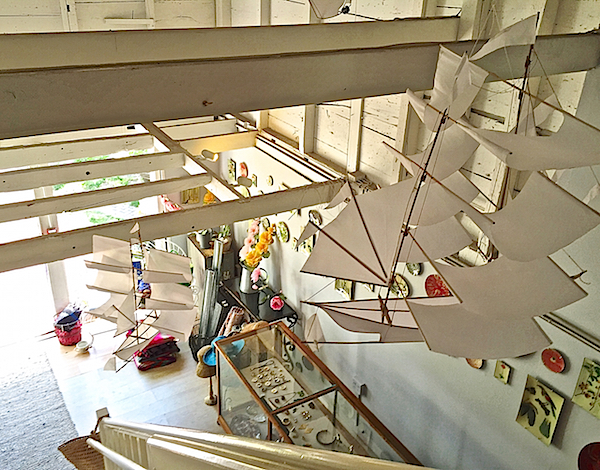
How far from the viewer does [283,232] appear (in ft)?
18.4

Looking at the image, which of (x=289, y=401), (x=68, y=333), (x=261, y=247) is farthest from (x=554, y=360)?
(x=68, y=333)

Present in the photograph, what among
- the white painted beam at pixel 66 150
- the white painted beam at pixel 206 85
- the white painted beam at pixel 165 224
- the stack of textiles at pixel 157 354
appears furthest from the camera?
the stack of textiles at pixel 157 354

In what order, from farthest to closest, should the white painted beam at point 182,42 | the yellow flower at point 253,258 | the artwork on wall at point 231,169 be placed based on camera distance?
the artwork on wall at point 231,169 → the yellow flower at point 253,258 → the white painted beam at point 182,42

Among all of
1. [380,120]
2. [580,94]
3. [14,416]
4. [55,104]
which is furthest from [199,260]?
[55,104]

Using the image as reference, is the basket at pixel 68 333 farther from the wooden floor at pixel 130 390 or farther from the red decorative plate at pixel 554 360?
the red decorative plate at pixel 554 360

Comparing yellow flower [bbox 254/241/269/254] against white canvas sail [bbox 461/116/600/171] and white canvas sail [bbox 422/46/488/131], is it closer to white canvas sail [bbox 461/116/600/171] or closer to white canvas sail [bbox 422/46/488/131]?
white canvas sail [bbox 422/46/488/131]

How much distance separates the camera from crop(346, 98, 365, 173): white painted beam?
4.26 m

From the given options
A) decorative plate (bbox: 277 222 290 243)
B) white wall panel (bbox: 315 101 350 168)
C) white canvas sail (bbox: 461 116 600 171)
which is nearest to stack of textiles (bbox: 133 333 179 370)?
decorative plate (bbox: 277 222 290 243)

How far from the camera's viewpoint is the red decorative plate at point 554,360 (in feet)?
10.3

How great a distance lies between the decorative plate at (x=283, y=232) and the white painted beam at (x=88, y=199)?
1.76m

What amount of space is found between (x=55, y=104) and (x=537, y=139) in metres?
1.05

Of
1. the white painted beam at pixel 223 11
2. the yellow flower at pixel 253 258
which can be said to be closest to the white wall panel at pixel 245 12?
the white painted beam at pixel 223 11

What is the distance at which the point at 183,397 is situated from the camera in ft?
18.4

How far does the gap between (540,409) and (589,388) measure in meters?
0.41
